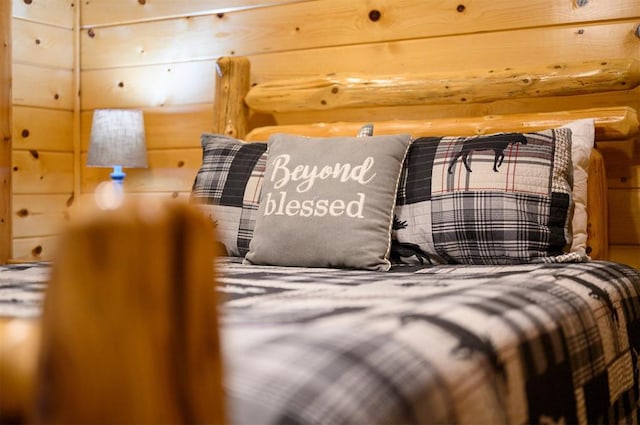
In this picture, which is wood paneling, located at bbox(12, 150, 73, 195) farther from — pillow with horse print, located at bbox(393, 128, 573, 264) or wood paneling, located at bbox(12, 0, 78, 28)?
pillow with horse print, located at bbox(393, 128, 573, 264)

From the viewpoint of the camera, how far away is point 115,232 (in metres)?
0.73

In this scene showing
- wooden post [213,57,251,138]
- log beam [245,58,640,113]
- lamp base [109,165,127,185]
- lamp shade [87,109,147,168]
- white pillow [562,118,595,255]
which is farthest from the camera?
lamp base [109,165,127,185]

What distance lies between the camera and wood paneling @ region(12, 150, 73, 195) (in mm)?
3428

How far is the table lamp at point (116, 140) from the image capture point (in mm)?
3129

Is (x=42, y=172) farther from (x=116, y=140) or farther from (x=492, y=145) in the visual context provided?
(x=492, y=145)

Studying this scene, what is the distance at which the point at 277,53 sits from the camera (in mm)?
3055

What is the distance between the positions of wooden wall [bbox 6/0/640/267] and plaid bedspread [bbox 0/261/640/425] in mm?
820

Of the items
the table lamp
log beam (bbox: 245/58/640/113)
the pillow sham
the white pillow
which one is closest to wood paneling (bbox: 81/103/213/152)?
the table lamp

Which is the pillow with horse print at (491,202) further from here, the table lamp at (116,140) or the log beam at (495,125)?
the table lamp at (116,140)

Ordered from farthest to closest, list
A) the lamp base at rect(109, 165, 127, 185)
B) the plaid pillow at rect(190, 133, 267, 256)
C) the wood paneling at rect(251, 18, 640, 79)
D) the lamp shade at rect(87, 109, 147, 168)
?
1. the lamp base at rect(109, 165, 127, 185)
2. the lamp shade at rect(87, 109, 147, 168)
3. the wood paneling at rect(251, 18, 640, 79)
4. the plaid pillow at rect(190, 133, 267, 256)

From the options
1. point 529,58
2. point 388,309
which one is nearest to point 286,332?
point 388,309

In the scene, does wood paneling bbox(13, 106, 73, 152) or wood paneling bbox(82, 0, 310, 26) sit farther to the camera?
wood paneling bbox(13, 106, 73, 152)

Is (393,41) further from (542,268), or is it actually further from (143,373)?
(143,373)

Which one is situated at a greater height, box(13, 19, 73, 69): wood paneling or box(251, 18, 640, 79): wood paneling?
box(13, 19, 73, 69): wood paneling
